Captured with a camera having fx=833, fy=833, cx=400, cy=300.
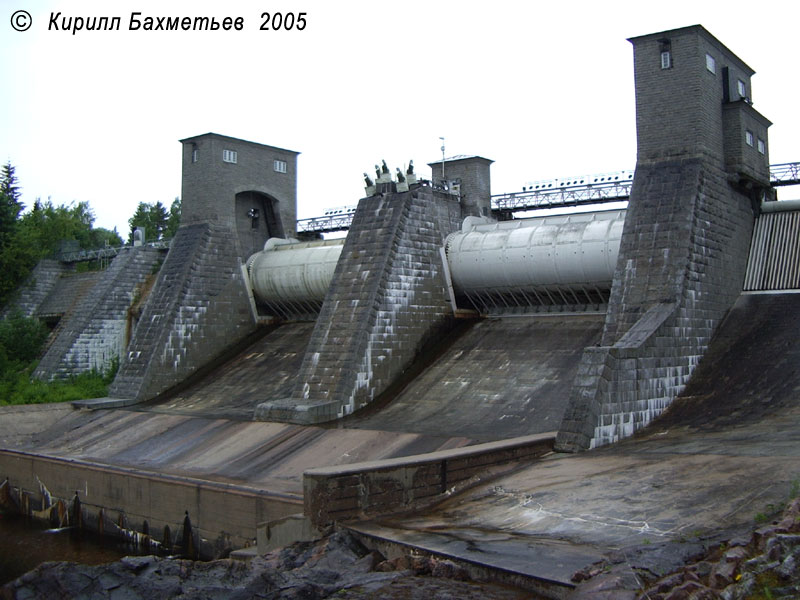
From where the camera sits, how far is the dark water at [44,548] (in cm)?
1859

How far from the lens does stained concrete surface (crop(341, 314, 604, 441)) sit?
2002cm

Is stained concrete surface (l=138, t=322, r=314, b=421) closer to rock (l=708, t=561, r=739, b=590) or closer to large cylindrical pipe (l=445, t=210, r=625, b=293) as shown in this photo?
large cylindrical pipe (l=445, t=210, r=625, b=293)

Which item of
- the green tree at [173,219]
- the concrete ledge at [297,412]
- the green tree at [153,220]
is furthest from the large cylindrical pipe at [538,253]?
the green tree at [153,220]

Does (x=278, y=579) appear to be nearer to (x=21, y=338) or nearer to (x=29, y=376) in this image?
(x=29, y=376)

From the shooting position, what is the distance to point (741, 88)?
23.0 metres

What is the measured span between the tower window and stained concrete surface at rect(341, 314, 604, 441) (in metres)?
7.21

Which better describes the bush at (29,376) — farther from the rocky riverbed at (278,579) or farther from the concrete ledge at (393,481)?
the concrete ledge at (393,481)

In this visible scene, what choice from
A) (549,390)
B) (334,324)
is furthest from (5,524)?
(549,390)

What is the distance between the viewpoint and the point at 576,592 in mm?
8648

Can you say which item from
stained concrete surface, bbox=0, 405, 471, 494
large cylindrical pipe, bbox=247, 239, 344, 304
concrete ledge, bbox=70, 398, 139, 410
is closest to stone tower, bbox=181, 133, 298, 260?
large cylindrical pipe, bbox=247, 239, 344, 304

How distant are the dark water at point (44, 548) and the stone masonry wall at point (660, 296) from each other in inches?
432

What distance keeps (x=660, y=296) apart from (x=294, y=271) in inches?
617

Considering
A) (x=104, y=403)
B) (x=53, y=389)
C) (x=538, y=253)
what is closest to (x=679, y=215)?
(x=538, y=253)

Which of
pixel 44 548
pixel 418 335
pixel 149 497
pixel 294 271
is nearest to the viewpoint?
pixel 149 497
